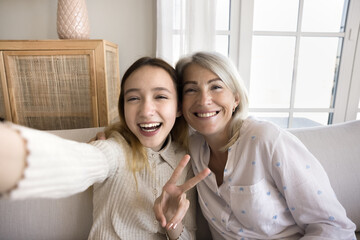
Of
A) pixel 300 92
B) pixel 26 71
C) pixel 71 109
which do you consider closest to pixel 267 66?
pixel 300 92

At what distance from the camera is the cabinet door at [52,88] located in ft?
4.44

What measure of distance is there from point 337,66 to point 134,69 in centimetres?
214

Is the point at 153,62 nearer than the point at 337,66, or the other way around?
the point at 153,62

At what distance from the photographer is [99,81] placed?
1408 millimetres

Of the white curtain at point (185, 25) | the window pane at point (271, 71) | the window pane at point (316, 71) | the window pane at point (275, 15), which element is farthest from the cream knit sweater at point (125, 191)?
the window pane at point (316, 71)

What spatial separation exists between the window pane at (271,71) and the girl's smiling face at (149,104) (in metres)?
1.54

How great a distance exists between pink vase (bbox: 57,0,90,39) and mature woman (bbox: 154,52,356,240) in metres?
0.87

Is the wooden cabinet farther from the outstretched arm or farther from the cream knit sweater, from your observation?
the outstretched arm

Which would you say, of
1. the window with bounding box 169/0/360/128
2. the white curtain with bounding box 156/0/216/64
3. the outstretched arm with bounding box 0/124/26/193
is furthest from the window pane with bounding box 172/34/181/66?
the outstretched arm with bounding box 0/124/26/193

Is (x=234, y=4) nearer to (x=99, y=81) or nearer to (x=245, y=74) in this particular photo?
(x=245, y=74)

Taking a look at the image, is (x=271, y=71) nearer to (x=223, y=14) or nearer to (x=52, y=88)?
(x=223, y=14)

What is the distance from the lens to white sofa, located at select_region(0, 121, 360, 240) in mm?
944

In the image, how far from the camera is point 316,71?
2145 mm

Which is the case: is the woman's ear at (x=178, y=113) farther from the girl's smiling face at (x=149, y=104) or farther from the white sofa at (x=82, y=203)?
the white sofa at (x=82, y=203)
